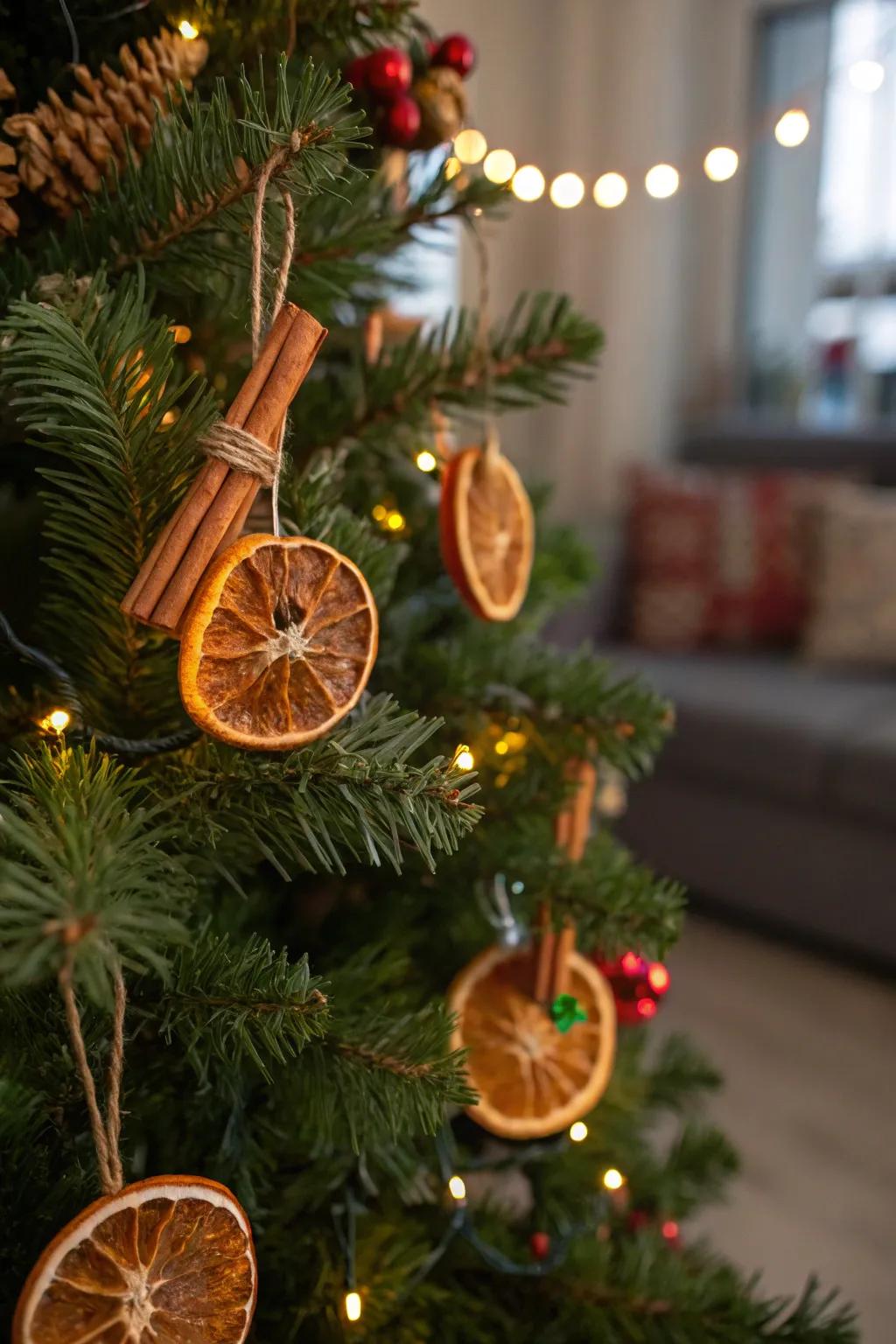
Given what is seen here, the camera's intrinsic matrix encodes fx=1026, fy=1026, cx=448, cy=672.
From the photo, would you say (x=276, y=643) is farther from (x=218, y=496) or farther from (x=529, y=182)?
(x=529, y=182)

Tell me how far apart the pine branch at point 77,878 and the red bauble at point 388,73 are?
372 millimetres

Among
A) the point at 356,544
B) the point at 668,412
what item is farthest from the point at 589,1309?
the point at 668,412

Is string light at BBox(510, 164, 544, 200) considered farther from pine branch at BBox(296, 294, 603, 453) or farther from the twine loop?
the twine loop

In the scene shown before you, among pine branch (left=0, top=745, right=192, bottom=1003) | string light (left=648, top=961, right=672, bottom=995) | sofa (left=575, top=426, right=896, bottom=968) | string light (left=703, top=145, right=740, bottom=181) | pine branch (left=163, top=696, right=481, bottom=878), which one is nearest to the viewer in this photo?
pine branch (left=0, top=745, right=192, bottom=1003)

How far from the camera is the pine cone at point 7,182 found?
392 mm

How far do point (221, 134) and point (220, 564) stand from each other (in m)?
0.15

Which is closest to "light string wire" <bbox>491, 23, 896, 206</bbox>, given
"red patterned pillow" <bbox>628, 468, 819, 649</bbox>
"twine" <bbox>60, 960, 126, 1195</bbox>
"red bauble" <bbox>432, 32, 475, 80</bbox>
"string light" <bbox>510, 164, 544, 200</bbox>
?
"red patterned pillow" <bbox>628, 468, 819, 649</bbox>

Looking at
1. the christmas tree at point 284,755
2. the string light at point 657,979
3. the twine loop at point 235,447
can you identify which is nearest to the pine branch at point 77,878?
the christmas tree at point 284,755

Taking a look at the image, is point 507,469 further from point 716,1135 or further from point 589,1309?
point 716,1135

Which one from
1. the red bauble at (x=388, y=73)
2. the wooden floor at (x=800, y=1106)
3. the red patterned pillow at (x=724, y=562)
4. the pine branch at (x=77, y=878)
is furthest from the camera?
the red patterned pillow at (x=724, y=562)

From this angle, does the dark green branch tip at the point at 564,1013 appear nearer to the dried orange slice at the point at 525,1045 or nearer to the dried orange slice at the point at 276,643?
the dried orange slice at the point at 525,1045

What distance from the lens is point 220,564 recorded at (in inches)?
13.3

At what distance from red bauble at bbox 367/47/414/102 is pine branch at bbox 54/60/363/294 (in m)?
0.09

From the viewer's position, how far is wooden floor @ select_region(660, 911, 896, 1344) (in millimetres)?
1077
